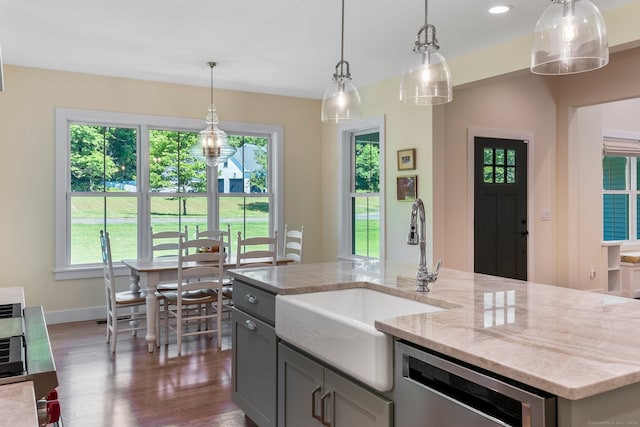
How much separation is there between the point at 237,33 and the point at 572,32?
9.36 ft

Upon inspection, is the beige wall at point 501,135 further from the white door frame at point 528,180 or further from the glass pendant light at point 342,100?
the glass pendant light at point 342,100

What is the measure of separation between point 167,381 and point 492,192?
12.5ft

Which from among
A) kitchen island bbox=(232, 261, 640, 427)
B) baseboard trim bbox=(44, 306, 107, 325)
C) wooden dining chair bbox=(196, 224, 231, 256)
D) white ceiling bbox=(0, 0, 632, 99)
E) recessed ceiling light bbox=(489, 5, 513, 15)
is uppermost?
white ceiling bbox=(0, 0, 632, 99)

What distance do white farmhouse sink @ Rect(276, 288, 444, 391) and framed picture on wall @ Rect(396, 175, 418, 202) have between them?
2698 millimetres

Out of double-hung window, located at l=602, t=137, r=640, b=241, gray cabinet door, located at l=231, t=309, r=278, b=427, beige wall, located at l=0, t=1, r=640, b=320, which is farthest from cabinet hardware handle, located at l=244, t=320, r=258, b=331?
double-hung window, located at l=602, t=137, r=640, b=241

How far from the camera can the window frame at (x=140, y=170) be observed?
511 cm

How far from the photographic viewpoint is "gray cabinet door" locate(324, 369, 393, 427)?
1638 millimetres

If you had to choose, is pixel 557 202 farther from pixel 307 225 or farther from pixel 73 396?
pixel 73 396

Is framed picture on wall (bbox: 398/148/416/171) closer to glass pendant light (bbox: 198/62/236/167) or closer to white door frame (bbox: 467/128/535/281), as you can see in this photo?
white door frame (bbox: 467/128/535/281)

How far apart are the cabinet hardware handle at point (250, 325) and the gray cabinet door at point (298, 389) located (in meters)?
0.30

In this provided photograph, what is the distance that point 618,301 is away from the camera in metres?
1.94

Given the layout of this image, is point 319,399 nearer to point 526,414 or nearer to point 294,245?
point 526,414

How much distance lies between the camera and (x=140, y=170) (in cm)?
555

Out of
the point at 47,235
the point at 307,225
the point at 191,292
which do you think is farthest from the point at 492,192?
the point at 47,235
